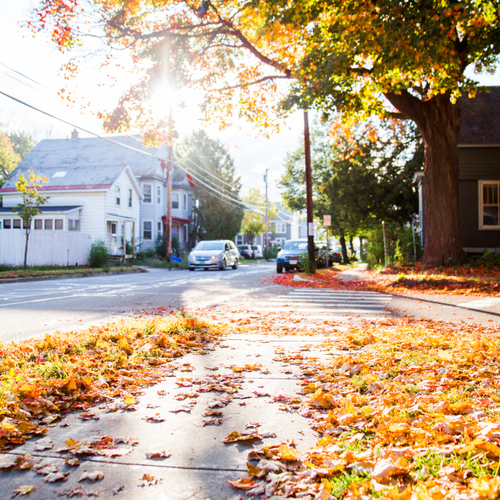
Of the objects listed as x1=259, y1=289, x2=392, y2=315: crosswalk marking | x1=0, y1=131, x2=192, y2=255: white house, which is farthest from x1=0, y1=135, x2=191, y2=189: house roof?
x1=259, y1=289, x2=392, y2=315: crosswalk marking

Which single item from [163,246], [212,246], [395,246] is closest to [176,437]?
[395,246]

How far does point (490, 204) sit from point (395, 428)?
879 inches

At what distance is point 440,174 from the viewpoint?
16391 mm

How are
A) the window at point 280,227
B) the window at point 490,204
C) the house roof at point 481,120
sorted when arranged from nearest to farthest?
the house roof at point 481,120, the window at point 490,204, the window at point 280,227

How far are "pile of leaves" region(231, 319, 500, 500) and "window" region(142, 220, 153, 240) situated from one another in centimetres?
3879

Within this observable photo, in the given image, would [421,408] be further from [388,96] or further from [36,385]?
[388,96]

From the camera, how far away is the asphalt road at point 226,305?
8.22m

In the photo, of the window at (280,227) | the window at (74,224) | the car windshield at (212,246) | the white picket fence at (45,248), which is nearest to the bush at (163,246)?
the window at (74,224)

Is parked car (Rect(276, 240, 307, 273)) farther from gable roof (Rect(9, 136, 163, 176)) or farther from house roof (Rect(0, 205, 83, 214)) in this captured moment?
gable roof (Rect(9, 136, 163, 176))

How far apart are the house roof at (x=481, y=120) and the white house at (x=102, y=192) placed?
1830cm

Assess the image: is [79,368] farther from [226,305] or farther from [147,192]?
[147,192]

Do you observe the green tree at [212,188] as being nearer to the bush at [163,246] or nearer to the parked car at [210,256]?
the bush at [163,246]

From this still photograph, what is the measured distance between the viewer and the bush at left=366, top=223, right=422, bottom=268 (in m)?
21.2

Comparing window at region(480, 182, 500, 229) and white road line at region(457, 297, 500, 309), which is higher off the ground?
window at region(480, 182, 500, 229)
